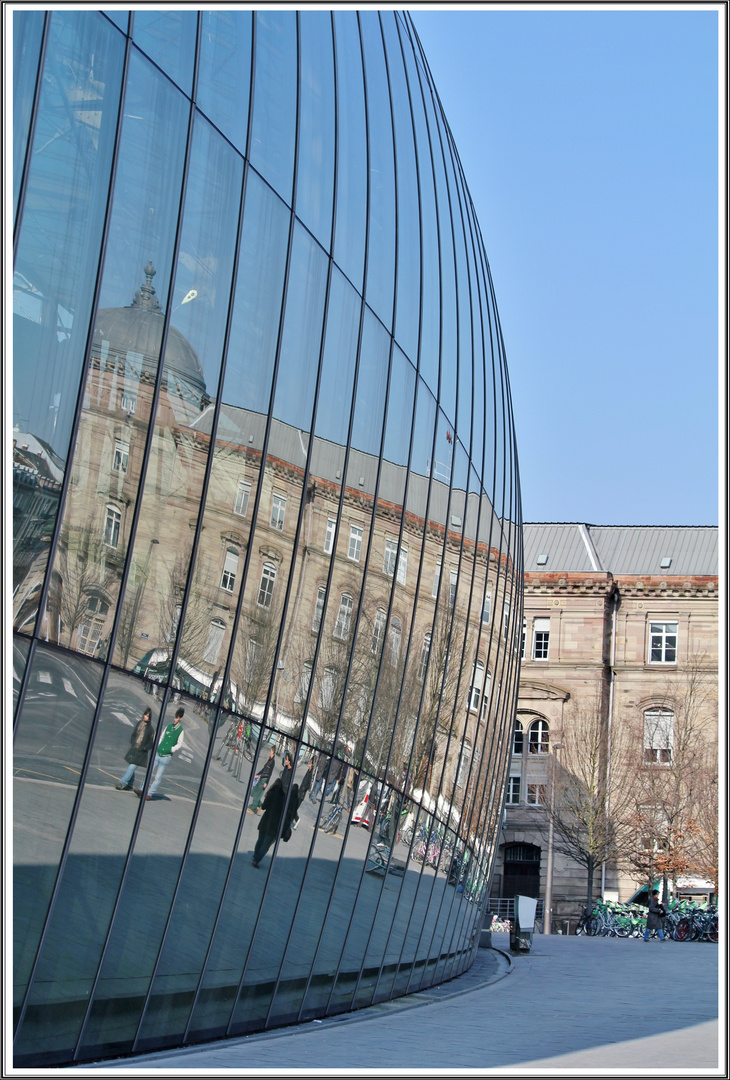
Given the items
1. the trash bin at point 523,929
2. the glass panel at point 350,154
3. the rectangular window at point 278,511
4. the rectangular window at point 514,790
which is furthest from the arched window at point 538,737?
the rectangular window at point 278,511

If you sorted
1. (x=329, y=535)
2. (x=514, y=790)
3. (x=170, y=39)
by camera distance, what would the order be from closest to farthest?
(x=170, y=39) < (x=329, y=535) < (x=514, y=790)

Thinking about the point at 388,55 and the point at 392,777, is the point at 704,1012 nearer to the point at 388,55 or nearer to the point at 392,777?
Answer: the point at 392,777

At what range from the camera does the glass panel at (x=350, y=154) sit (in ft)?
39.8

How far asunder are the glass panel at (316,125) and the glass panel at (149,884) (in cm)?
466

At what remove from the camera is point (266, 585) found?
10734 mm

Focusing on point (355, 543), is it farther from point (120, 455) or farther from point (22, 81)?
point (22, 81)

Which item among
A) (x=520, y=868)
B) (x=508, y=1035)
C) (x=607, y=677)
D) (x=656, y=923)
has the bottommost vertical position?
(x=508, y=1035)

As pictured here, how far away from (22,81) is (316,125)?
15.2 feet

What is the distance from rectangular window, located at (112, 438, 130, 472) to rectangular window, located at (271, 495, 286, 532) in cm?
237

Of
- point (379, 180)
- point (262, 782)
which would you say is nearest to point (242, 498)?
point (262, 782)

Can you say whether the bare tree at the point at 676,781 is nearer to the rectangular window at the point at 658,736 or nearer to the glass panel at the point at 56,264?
the rectangular window at the point at 658,736

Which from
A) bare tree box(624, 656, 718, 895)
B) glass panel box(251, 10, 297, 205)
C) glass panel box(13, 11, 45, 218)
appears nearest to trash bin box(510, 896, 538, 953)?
bare tree box(624, 656, 718, 895)

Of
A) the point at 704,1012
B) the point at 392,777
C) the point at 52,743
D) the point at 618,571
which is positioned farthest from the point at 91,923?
the point at 618,571

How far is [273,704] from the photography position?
36.5ft
